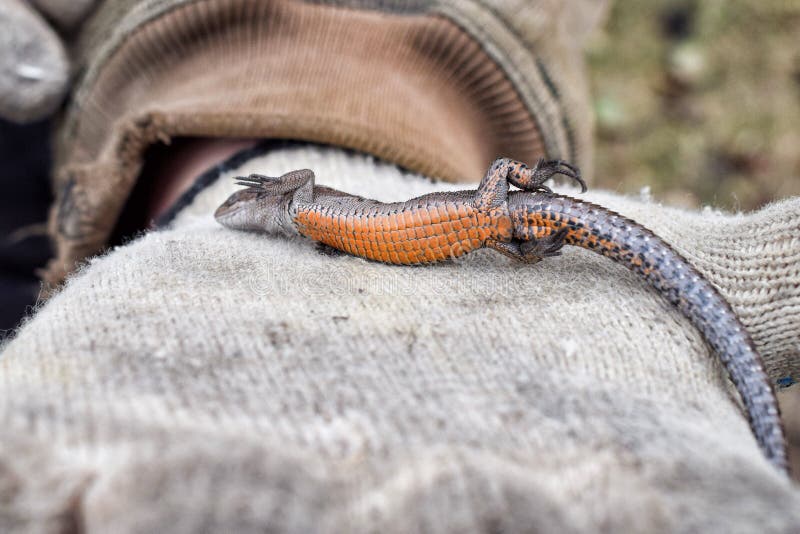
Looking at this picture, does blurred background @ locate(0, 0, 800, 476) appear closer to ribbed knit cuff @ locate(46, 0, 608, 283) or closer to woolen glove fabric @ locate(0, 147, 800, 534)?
ribbed knit cuff @ locate(46, 0, 608, 283)

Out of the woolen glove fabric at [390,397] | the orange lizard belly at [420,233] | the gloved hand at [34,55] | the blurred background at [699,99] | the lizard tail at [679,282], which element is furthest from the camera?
the blurred background at [699,99]

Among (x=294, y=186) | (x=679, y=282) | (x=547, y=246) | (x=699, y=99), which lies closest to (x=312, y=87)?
(x=294, y=186)

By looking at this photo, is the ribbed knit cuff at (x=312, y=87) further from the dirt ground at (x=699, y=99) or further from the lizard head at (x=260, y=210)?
the dirt ground at (x=699, y=99)

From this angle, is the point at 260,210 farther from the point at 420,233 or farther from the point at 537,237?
the point at 537,237

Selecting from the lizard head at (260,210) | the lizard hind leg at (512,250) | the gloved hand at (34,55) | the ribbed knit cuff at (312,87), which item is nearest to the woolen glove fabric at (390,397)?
the lizard hind leg at (512,250)

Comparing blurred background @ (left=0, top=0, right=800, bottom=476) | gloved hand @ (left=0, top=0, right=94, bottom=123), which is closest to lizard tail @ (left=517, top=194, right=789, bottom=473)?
gloved hand @ (left=0, top=0, right=94, bottom=123)

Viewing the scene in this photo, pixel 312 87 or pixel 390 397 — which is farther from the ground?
pixel 312 87
